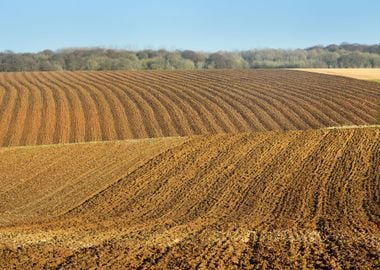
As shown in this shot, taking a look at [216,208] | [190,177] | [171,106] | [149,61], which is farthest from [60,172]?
[149,61]

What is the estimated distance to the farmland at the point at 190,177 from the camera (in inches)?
527

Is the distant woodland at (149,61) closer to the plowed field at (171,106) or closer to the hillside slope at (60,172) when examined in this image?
the plowed field at (171,106)

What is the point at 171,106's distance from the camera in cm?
4450

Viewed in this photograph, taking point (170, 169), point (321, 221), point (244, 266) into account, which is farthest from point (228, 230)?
point (170, 169)

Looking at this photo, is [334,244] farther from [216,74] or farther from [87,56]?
[87,56]

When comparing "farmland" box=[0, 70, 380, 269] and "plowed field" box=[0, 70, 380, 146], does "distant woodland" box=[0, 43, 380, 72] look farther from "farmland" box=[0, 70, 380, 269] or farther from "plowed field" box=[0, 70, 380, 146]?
"farmland" box=[0, 70, 380, 269]

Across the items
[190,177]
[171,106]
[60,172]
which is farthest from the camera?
[171,106]

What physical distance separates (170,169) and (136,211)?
615 cm

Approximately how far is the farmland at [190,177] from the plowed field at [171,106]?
5.4 inches

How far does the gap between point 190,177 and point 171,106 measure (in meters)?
19.7

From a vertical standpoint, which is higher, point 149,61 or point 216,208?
point 216,208

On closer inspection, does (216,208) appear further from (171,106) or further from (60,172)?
(171,106)

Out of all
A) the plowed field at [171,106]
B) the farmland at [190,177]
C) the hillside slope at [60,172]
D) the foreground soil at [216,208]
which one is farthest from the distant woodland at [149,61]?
the foreground soil at [216,208]

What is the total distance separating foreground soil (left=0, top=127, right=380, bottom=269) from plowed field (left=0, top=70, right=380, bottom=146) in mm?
5728
